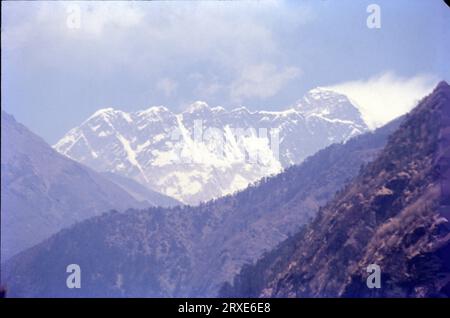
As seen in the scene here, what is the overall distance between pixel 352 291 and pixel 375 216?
36097 millimetres

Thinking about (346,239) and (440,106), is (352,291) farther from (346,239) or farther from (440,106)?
(440,106)

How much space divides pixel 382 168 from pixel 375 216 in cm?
2175

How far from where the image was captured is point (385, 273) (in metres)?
131

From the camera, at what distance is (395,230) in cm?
15238

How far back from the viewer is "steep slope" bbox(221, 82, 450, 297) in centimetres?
12656

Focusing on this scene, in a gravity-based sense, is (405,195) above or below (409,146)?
below

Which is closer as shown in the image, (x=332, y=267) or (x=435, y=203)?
(x=435, y=203)

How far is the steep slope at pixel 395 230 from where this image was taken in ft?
415

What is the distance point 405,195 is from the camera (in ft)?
551
